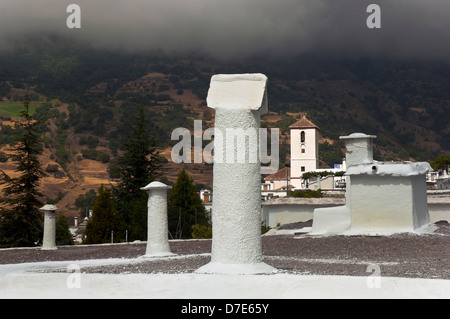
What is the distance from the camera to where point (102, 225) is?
23734mm

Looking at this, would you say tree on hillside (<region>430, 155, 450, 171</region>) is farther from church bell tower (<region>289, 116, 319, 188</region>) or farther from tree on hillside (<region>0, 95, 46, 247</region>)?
tree on hillside (<region>0, 95, 46, 247</region>)

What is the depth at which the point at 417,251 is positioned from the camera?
39.3 ft

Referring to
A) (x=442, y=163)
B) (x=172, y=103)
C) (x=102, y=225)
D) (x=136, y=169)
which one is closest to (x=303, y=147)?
(x=442, y=163)

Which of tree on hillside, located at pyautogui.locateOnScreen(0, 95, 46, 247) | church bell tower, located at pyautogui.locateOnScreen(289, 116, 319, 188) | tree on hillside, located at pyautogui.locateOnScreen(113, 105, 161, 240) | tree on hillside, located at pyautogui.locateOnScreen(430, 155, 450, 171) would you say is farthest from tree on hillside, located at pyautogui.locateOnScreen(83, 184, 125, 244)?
church bell tower, located at pyautogui.locateOnScreen(289, 116, 319, 188)

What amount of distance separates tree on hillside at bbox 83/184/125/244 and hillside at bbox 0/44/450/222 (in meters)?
45.7

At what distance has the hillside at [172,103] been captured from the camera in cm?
9300

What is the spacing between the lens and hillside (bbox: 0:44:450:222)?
9300cm

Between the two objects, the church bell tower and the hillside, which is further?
the hillside

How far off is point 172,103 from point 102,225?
10104 centimetres

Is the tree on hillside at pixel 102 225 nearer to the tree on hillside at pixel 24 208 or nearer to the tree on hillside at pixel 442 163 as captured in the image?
the tree on hillside at pixel 24 208

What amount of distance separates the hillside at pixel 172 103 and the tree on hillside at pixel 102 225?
150ft
